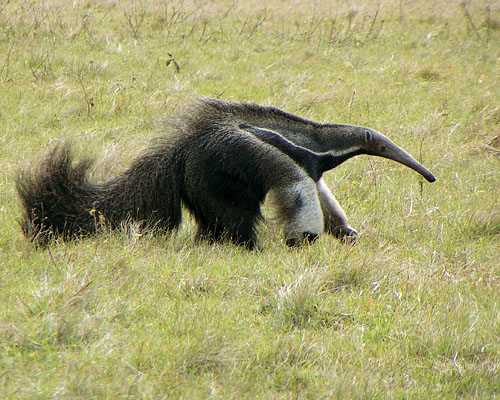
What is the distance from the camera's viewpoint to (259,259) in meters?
5.02

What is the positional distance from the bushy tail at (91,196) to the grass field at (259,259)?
212 mm

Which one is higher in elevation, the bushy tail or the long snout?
the long snout

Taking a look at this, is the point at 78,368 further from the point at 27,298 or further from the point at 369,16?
the point at 369,16

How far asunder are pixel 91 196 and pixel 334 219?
7.14 feet

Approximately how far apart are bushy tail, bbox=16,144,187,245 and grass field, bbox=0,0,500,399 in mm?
212

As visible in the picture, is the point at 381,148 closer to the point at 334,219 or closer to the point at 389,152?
the point at 389,152

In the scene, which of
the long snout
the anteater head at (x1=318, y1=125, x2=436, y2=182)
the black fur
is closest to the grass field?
the black fur

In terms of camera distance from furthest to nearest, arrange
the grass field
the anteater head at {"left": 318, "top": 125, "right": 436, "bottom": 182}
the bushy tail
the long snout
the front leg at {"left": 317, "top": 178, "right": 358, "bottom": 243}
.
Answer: the long snout → the front leg at {"left": 317, "top": 178, "right": 358, "bottom": 243} → the anteater head at {"left": 318, "top": 125, "right": 436, "bottom": 182} → the bushy tail → the grass field

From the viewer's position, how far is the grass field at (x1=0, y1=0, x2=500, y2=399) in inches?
133

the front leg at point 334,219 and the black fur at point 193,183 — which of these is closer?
the black fur at point 193,183

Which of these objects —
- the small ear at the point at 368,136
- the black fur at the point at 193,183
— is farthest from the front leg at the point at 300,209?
the small ear at the point at 368,136

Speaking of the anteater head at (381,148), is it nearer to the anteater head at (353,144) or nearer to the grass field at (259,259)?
the anteater head at (353,144)

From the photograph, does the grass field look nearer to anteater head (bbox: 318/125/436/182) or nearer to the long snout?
the long snout

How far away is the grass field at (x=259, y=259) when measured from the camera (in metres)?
3.37
